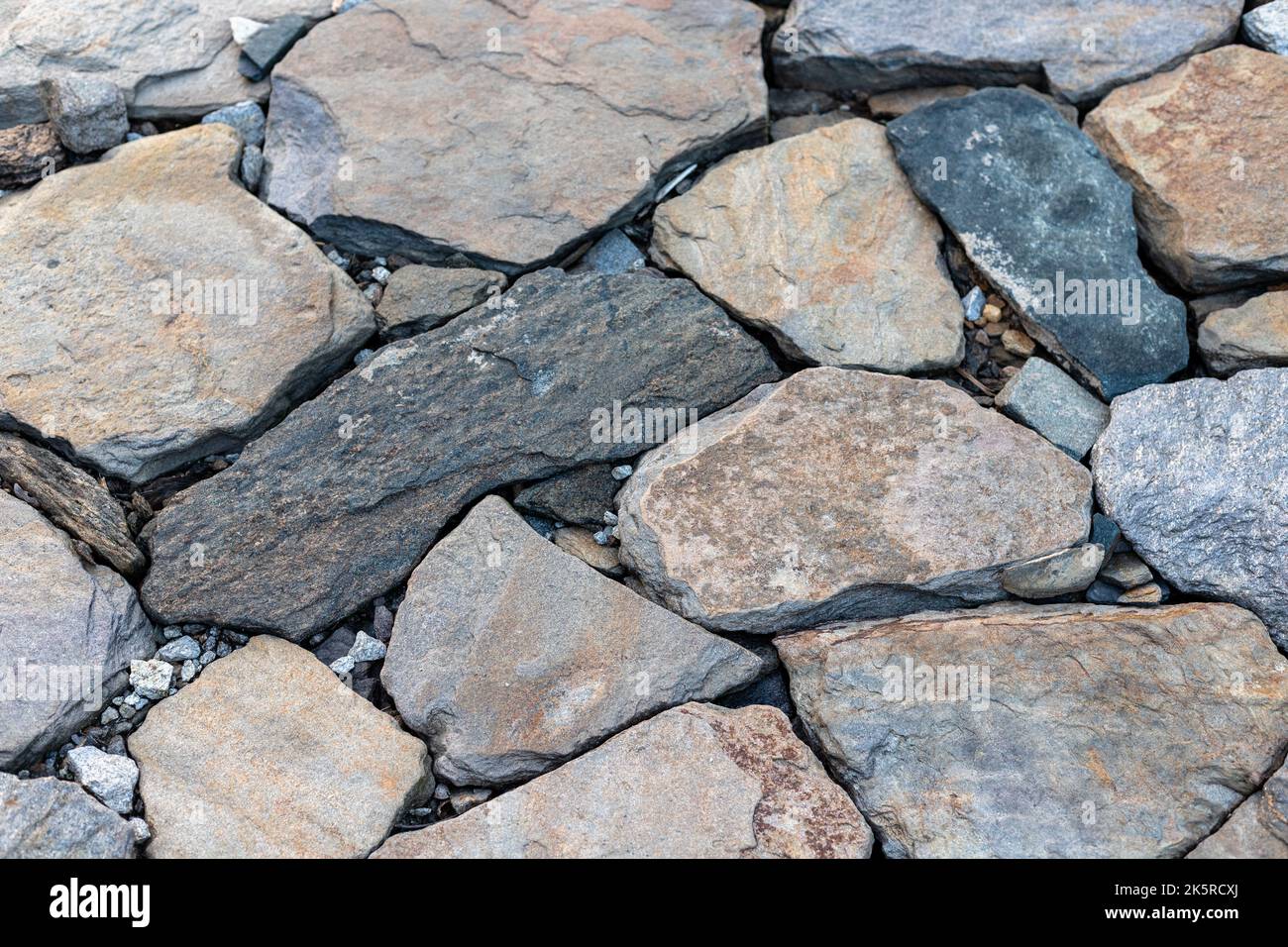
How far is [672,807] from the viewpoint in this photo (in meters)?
3.45

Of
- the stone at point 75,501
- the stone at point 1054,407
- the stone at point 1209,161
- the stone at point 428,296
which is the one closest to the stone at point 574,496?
the stone at point 428,296

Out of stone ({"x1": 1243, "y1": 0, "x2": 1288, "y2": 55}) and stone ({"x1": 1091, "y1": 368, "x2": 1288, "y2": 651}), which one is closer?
stone ({"x1": 1091, "y1": 368, "x2": 1288, "y2": 651})

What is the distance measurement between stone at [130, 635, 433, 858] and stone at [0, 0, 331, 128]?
6.99ft

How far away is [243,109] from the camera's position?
4.44 metres

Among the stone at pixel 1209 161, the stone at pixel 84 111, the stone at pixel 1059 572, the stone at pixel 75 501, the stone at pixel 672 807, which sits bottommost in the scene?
the stone at pixel 672 807

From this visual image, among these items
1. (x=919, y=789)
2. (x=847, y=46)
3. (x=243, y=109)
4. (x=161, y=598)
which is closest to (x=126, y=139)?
(x=243, y=109)

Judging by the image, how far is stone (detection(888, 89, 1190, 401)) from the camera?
4039 millimetres

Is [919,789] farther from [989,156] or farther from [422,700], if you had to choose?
[989,156]

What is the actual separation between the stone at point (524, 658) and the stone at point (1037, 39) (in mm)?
2303

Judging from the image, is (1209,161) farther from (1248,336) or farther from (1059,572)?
(1059,572)

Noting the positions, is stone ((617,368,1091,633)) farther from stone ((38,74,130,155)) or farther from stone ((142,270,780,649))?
stone ((38,74,130,155))

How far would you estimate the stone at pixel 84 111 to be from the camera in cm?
411

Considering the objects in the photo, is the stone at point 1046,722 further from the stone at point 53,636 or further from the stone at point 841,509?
the stone at point 53,636

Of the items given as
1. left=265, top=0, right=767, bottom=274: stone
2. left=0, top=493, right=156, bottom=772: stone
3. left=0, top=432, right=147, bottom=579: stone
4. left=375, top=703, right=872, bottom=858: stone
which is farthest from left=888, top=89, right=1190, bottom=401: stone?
left=0, top=493, right=156, bottom=772: stone
